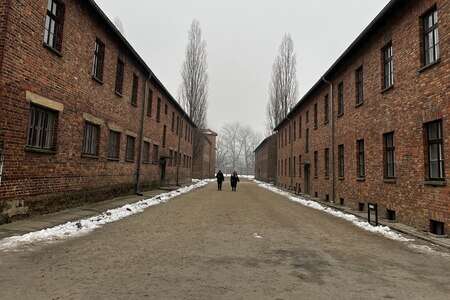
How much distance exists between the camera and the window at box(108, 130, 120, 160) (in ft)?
50.9

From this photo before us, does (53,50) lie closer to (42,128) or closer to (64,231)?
(42,128)

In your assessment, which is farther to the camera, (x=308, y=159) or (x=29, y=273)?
(x=308, y=159)

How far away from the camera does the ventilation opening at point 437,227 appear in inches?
330

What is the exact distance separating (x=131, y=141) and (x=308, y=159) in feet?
39.7

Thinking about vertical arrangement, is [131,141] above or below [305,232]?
above

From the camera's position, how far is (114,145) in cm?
1612

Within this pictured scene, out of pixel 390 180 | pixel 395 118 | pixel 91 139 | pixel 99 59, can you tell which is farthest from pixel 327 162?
pixel 99 59

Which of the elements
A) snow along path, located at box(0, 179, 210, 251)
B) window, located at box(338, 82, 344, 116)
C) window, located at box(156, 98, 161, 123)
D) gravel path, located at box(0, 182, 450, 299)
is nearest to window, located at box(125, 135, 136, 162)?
window, located at box(156, 98, 161, 123)

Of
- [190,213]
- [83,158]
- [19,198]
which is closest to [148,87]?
[83,158]

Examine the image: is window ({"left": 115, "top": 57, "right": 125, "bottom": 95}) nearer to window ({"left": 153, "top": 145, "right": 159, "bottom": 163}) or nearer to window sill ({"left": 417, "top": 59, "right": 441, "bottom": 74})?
window ({"left": 153, "top": 145, "right": 159, "bottom": 163})

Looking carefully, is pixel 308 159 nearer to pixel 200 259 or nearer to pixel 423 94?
pixel 423 94

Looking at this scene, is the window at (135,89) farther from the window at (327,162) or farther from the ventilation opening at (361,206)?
the ventilation opening at (361,206)

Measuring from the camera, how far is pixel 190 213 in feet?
39.1

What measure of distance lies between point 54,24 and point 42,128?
11.0 ft
